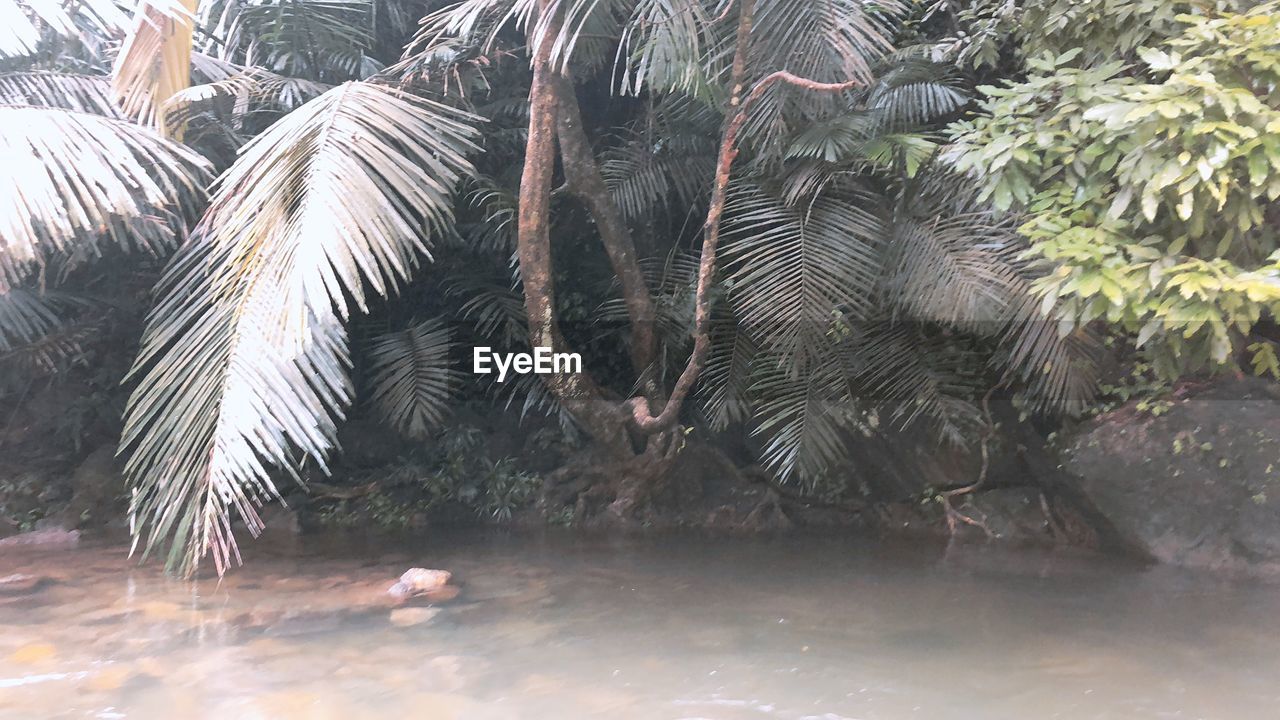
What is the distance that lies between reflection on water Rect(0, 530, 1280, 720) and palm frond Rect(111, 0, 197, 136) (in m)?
2.09

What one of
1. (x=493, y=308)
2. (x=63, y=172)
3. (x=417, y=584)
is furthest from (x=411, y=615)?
(x=63, y=172)

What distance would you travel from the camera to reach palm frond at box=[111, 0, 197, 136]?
3.26 metres

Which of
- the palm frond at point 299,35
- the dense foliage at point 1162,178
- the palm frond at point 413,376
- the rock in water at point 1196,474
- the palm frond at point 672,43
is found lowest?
the rock in water at point 1196,474

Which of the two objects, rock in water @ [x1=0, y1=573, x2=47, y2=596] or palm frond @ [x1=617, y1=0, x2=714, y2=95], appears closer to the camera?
Result: palm frond @ [x1=617, y1=0, x2=714, y2=95]

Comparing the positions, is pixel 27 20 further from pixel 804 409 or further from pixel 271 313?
pixel 804 409

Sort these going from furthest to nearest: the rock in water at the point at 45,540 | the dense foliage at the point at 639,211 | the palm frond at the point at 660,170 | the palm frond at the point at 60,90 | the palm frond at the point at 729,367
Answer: the rock in water at the point at 45,540
the palm frond at the point at 660,170
the palm frond at the point at 729,367
the palm frond at the point at 60,90
the dense foliage at the point at 639,211

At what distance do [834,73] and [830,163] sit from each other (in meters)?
0.40

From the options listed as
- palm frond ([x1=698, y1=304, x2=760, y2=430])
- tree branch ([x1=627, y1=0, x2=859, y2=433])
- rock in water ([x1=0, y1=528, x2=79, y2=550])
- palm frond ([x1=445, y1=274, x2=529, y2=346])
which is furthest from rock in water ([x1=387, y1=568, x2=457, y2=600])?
rock in water ([x1=0, y1=528, x2=79, y2=550])

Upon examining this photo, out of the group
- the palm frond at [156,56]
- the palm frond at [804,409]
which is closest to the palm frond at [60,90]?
the palm frond at [156,56]

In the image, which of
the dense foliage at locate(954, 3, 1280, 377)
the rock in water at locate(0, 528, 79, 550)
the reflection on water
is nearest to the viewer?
the dense foliage at locate(954, 3, 1280, 377)

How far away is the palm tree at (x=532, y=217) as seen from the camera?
8.88 feet

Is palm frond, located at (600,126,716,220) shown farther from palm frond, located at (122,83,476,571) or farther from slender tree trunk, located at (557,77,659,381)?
palm frond, located at (122,83,476,571)

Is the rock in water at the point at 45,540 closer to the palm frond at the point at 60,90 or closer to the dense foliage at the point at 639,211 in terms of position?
the dense foliage at the point at 639,211

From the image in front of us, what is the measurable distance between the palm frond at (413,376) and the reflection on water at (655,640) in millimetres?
769
